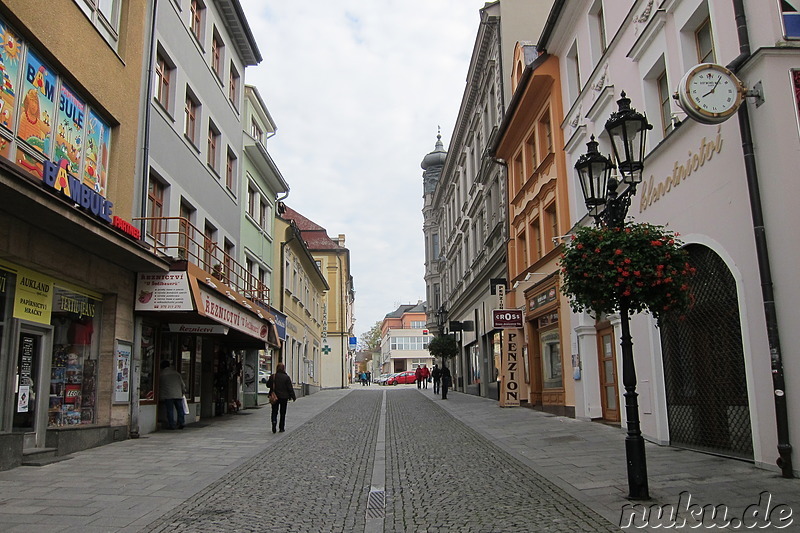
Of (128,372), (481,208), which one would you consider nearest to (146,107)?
(128,372)

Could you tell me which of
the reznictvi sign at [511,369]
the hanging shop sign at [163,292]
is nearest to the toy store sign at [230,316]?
the hanging shop sign at [163,292]

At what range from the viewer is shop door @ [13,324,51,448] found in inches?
396

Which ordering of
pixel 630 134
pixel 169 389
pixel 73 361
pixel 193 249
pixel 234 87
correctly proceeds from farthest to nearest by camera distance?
pixel 234 87 → pixel 193 249 → pixel 169 389 → pixel 73 361 → pixel 630 134

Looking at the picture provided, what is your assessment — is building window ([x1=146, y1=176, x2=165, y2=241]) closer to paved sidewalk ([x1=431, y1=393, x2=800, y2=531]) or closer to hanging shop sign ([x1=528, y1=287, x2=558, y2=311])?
paved sidewalk ([x1=431, y1=393, x2=800, y2=531])

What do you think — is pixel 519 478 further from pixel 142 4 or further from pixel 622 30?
pixel 142 4

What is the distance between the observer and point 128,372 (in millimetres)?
13445

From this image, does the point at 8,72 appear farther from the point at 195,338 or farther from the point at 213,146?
the point at 213,146

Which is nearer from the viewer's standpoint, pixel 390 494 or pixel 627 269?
pixel 627 269

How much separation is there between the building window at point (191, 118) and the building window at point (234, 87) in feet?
14.5

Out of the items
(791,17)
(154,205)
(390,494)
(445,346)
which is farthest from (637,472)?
(445,346)

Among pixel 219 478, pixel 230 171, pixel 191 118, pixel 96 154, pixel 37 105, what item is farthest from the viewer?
pixel 230 171

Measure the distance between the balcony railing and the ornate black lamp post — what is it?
8212 mm

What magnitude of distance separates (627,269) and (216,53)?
1808 cm

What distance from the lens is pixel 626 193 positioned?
7.73 meters
